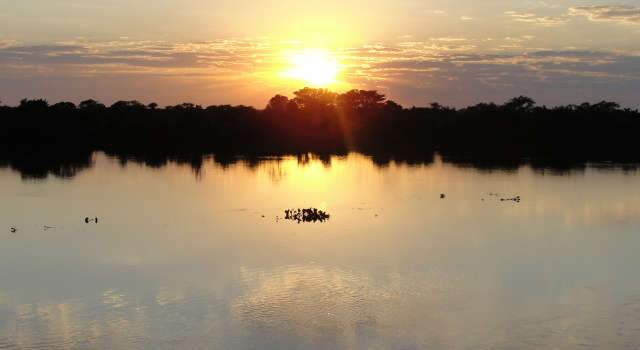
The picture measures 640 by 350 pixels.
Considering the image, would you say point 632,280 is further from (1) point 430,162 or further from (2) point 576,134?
(2) point 576,134

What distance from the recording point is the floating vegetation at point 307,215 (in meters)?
32.0

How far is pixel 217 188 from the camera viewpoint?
44.4 meters

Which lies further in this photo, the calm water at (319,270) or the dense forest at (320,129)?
the dense forest at (320,129)

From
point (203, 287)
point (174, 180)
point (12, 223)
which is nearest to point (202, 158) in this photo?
point (174, 180)

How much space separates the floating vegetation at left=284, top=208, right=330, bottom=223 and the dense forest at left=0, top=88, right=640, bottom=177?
46156 mm

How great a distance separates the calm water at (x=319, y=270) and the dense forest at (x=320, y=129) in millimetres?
42942

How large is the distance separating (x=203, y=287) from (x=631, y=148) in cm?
8182

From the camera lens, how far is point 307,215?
Result: 32.6 meters

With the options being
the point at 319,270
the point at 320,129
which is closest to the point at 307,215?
the point at 319,270

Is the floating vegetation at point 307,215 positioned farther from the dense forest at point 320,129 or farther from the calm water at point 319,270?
the dense forest at point 320,129


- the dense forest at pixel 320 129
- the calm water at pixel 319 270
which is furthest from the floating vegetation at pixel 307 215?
the dense forest at pixel 320 129

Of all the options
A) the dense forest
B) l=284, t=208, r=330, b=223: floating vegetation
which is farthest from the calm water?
the dense forest

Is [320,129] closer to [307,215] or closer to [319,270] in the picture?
[307,215]

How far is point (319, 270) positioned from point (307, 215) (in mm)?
10893
